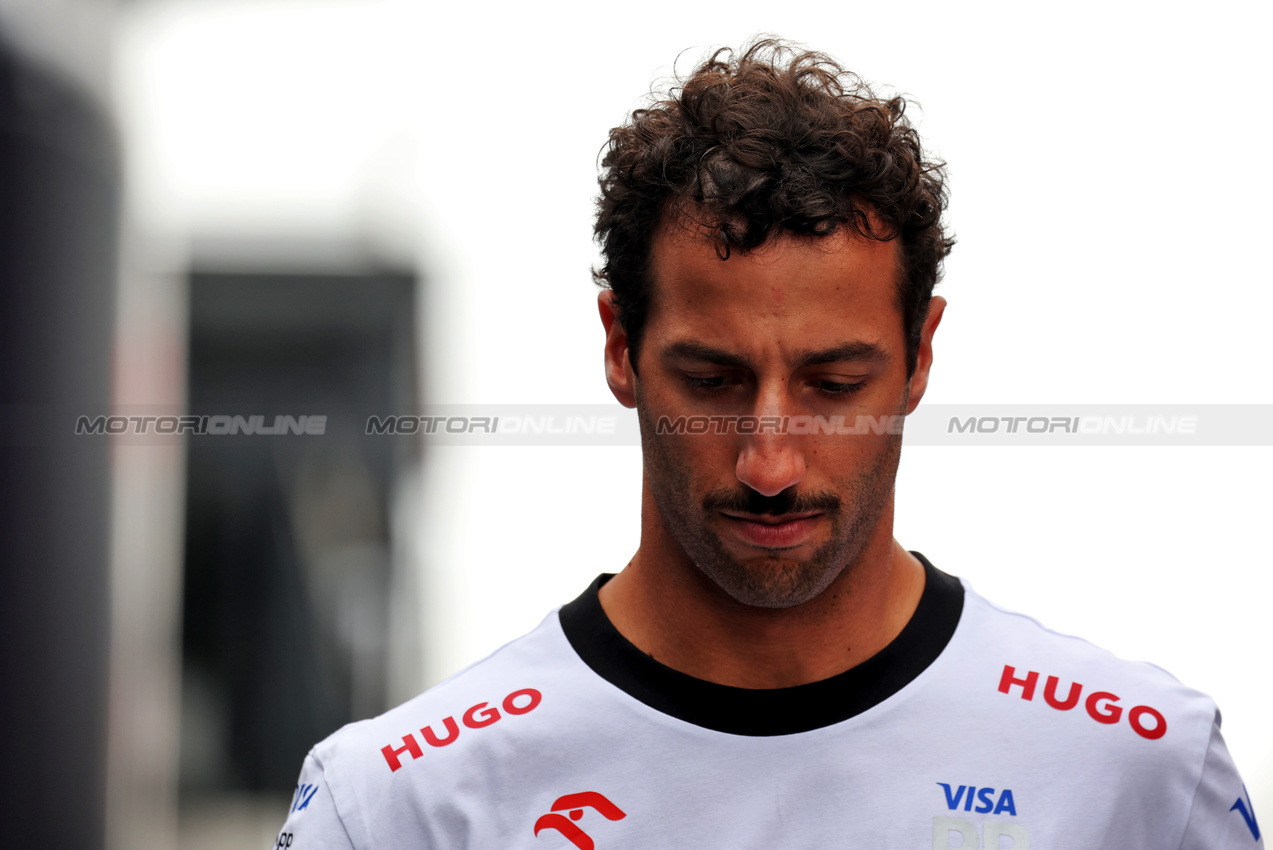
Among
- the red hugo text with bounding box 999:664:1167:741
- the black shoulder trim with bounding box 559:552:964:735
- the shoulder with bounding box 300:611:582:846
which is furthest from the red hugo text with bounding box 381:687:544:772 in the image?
the red hugo text with bounding box 999:664:1167:741

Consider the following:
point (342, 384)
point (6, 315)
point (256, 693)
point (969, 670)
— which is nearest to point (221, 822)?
point (256, 693)

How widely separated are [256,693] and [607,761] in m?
2.42

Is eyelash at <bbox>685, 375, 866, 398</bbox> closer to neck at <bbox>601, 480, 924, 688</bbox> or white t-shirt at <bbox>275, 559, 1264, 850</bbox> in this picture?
neck at <bbox>601, 480, 924, 688</bbox>

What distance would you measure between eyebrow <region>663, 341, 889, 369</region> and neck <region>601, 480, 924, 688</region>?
32 cm

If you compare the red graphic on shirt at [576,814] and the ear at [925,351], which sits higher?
the ear at [925,351]

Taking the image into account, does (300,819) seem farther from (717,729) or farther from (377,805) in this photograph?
(717,729)

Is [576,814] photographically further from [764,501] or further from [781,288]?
→ [781,288]

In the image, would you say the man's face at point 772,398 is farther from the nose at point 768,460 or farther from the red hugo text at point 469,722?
the red hugo text at point 469,722

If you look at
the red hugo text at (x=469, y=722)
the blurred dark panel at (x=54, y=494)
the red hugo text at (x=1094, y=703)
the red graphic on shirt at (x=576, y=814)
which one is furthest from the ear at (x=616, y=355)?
the blurred dark panel at (x=54, y=494)

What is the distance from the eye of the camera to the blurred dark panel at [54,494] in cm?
305

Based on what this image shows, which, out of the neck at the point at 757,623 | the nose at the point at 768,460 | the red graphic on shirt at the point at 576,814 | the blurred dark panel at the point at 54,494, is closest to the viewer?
the nose at the point at 768,460

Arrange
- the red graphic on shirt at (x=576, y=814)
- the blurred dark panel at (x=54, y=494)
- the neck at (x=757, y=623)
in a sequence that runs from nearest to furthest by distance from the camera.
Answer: the red graphic on shirt at (x=576, y=814), the neck at (x=757, y=623), the blurred dark panel at (x=54, y=494)

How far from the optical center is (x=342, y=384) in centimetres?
351

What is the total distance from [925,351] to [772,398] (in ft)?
1.47
